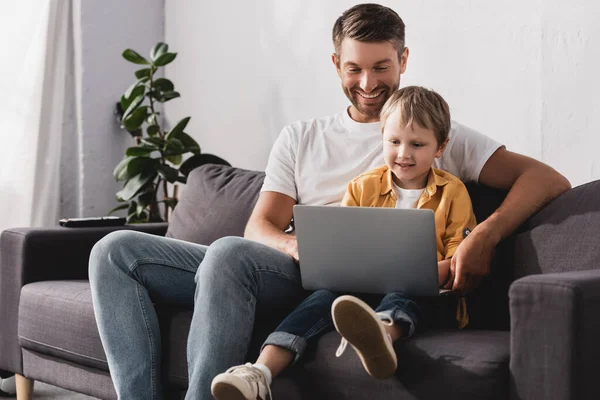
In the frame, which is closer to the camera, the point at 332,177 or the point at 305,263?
the point at 305,263

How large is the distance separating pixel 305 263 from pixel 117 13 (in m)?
2.46

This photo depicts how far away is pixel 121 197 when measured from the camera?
11.1ft

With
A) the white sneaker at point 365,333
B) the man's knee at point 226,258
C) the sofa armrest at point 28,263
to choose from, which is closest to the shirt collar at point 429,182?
the man's knee at point 226,258

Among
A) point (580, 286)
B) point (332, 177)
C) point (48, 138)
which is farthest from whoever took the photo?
point (48, 138)

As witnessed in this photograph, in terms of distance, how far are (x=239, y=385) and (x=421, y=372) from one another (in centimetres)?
35

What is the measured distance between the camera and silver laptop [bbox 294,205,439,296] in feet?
5.32

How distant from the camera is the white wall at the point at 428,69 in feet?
7.56

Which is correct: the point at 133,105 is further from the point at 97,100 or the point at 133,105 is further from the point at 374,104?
the point at 374,104

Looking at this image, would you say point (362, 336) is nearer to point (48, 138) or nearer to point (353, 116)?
point (353, 116)

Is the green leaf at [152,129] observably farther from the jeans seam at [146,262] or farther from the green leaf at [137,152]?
the jeans seam at [146,262]

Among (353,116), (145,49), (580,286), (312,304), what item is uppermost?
(145,49)

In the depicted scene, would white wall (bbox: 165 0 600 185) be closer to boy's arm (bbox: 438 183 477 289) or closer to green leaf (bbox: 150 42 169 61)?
green leaf (bbox: 150 42 169 61)

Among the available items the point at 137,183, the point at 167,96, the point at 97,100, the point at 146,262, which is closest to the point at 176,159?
the point at 137,183

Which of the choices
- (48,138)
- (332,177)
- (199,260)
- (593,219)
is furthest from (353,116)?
(48,138)
